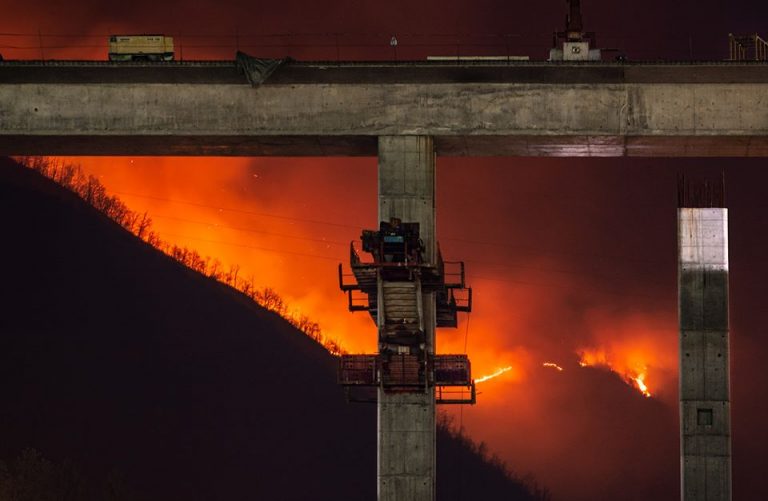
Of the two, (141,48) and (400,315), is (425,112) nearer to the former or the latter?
(400,315)

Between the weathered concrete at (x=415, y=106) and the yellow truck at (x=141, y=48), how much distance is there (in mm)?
977

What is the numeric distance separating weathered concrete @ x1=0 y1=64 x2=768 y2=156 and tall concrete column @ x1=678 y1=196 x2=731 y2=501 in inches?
125

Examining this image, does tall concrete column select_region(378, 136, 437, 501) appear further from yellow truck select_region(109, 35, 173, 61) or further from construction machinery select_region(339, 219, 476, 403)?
yellow truck select_region(109, 35, 173, 61)

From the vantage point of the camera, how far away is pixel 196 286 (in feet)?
500

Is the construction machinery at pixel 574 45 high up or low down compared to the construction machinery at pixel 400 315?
up

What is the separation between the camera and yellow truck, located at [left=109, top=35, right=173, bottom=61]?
54531mm

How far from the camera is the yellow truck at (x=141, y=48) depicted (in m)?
54.5

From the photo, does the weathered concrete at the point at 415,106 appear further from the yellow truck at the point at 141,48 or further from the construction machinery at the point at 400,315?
the construction machinery at the point at 400,315

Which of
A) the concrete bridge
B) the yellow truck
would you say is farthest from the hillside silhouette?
the concrete bridge

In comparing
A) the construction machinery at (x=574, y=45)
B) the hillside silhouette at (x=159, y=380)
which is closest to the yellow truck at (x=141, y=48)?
the construction machinery at (x=574, y=45)

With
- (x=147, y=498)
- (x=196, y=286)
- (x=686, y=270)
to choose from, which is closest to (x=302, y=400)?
(x=196, y=286)

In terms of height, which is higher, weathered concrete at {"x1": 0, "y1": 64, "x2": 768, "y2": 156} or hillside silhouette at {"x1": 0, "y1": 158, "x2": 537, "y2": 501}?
weathered concrete at {"x1": 0, "y1": 64, "x2": 768, "y2": 156}

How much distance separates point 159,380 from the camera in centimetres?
13600

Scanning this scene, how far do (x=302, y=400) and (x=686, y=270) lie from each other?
304ft
